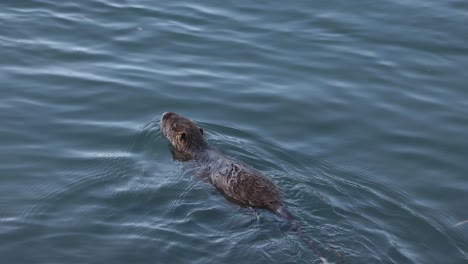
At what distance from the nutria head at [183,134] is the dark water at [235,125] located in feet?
0.70

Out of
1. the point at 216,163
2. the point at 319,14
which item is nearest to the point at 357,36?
the point at 319,14

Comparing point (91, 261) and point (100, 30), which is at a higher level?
point (100, 30)

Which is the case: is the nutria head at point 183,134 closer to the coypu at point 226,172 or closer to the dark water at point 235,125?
the coypu at point 226,172

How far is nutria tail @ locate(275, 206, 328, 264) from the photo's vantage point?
8.99 m

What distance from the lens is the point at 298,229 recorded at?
9.48m

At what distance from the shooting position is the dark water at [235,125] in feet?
31.2

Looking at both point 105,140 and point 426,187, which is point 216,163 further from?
point 426,187

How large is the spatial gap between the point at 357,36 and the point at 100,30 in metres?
4.70

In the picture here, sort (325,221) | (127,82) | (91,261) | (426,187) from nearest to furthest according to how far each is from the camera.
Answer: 1. (91,261)
2. (325,221)
3. (426,187)
4. (127,82)

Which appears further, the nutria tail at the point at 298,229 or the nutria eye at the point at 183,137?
the nutria eye at the point at 183,137

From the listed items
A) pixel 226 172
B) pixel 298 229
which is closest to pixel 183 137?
pixel 226 172

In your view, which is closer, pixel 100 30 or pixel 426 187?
pixel 426 187

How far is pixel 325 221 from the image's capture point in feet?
32.0

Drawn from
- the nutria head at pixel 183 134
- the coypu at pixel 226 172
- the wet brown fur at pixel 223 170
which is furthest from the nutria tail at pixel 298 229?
the nutria head at pixel 183 134
